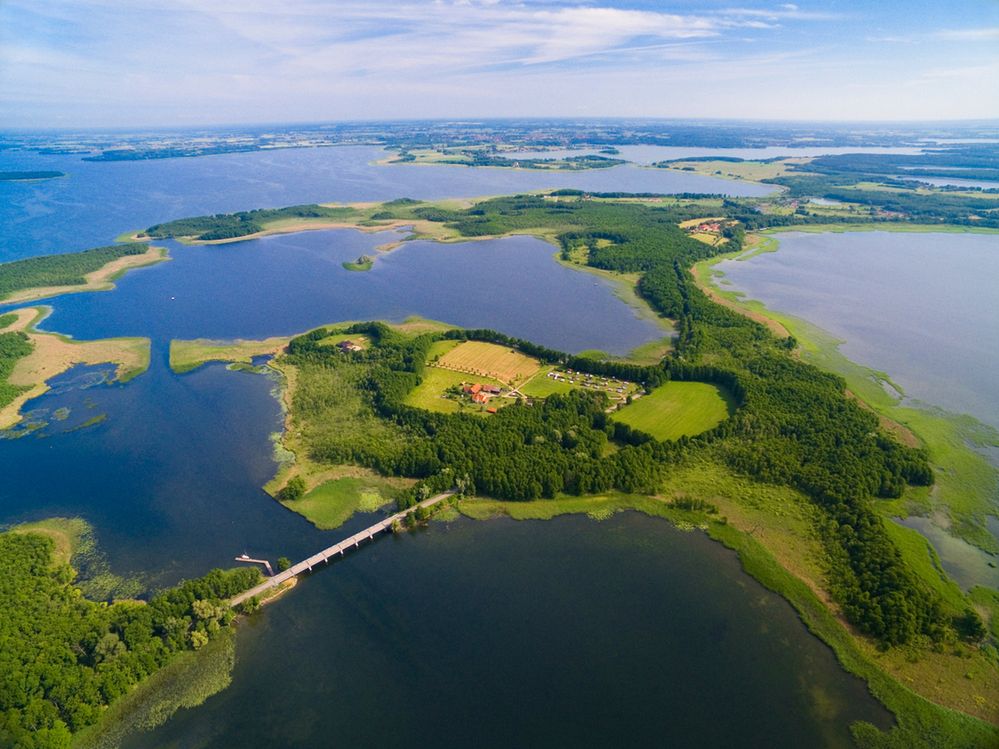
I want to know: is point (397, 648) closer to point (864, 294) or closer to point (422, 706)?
point (422, 706)

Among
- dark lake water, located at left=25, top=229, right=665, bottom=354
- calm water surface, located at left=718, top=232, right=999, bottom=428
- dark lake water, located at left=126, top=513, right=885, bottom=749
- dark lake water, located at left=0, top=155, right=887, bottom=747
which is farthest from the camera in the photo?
dark lake water, located at left=25, top=229, right=665, bottom=354

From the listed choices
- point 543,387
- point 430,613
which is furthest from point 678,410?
point 430,613

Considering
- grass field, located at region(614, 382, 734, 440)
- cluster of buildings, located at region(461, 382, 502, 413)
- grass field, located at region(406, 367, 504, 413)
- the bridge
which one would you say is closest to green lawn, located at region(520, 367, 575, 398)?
grass field, located at region(406, 367, 504, 413)

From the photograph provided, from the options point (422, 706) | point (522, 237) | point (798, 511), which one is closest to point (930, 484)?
point (798, 511)

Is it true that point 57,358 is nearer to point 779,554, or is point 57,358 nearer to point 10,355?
point 10,355

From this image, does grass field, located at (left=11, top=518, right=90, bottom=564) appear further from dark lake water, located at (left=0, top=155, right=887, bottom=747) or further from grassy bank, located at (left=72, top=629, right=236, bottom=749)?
grassy bank, located at (left=72, top=629, right=236, bottom=749)

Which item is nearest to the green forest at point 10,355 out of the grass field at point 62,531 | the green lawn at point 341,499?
the grass field at point 62,531
